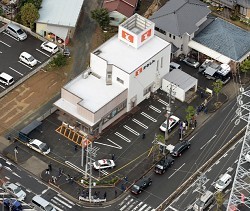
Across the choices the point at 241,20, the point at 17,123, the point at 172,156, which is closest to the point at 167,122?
the point at 172,156

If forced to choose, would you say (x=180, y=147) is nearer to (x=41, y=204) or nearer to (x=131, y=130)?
(x=131, y=130)

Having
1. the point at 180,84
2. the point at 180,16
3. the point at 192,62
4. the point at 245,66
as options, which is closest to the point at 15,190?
the point at 180,84

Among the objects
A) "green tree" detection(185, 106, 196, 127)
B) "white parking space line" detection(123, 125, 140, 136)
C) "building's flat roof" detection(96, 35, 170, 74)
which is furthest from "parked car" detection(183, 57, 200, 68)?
"white parking space line" detection(123, 125, 140, 136)

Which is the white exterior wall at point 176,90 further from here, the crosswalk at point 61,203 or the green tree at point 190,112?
the crosswalk at point 61,203

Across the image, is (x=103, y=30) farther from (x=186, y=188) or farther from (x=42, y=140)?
(x=186, y=188)

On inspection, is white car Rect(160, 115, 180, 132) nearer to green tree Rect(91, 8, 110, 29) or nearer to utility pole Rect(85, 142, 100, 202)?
utility pole Rect(85, 142, 100, 202)

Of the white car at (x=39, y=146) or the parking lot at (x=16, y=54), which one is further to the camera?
the parking lot at (x=16, y=54)

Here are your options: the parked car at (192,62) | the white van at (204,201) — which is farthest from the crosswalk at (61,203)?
the parked car at (192,62)
